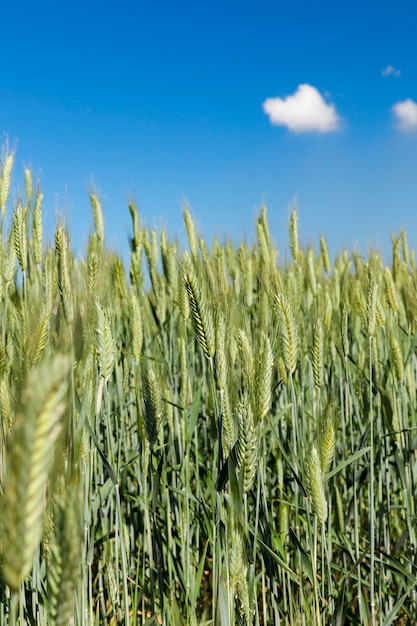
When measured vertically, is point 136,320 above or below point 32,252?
below

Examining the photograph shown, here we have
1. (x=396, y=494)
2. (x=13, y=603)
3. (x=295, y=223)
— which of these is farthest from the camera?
(x=295, y=223)

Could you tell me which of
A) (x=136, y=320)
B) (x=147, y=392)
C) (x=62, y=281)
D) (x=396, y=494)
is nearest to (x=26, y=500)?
(x=62, y=281)

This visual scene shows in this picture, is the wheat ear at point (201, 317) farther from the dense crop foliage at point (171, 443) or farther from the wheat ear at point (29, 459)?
the wheat ear at point (29, 459)

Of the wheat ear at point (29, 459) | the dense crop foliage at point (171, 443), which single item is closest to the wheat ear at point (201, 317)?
the dense crop foliage at point (171, 443)

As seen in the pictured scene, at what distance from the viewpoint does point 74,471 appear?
699 millimetres

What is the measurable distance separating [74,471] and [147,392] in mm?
739

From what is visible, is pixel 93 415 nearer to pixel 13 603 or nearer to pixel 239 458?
pixel 239 458

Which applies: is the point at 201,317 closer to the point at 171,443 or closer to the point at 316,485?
the point at 316,485

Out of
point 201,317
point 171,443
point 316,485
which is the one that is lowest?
point 316,485

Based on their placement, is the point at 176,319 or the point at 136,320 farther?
the point at 176,319

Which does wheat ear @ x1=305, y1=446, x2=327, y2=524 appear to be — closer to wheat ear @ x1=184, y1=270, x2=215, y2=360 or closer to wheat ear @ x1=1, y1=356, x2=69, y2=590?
wheat ear @ x1=184, y1=270, x2=215, y2=360

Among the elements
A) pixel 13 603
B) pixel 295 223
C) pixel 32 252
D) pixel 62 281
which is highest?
pixel 295 223

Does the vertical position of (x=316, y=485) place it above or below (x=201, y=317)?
below

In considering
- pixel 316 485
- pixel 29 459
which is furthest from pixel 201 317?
pixel 29 459
